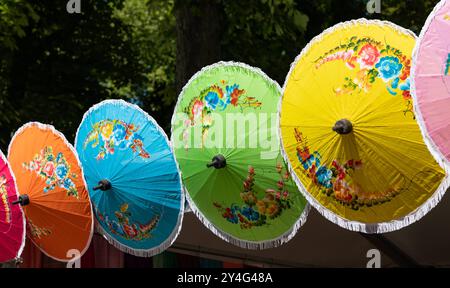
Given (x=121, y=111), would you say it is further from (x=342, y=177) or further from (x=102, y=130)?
(x=342, y=177)

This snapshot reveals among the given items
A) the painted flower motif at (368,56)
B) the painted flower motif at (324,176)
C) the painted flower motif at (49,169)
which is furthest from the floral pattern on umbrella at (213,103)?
the painted flower motif at (49,169)

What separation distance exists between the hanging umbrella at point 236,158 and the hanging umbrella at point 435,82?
1360mm

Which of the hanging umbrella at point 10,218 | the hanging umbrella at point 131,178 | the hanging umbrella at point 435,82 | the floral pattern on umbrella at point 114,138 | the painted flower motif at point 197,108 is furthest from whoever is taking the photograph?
the hanging umbrella at point 10,218

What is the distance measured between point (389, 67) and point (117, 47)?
12.2 meters

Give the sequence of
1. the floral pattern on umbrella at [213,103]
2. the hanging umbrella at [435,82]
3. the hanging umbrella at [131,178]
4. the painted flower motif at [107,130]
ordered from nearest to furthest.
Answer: the hanging umbrella at [435,82]
the floral pattern on umbrella at [213,103]
the hanging umbrella at [131,178]
the painted flower motif at [107,130]

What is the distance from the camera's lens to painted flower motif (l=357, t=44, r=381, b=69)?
18.8 ft

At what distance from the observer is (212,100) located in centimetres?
684

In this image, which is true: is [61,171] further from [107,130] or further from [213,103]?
[213,103]

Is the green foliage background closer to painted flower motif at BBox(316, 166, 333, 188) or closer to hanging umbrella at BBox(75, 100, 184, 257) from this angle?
hanging umbrella at BBox(75, 100, 184, 257)

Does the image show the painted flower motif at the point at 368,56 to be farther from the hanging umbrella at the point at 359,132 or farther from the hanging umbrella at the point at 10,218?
the hanging umbrella at the point at 10,218

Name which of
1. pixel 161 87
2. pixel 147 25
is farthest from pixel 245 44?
pixel 147 25

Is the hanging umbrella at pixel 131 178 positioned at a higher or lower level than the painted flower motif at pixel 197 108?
lower

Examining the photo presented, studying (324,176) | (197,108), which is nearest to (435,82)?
(324,176)

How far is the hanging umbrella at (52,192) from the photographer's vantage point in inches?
310
